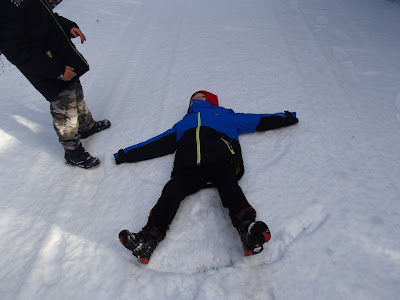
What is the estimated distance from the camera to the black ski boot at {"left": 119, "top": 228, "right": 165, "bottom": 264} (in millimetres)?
1821

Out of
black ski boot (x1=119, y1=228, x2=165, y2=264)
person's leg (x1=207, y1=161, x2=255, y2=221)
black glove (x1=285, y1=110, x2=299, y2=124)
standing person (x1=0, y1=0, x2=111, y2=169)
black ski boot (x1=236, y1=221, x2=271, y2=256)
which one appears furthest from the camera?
black glove (x1=285, y1=110, x2=299, y2=124)

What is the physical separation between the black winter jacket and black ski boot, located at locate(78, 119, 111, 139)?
70 cm

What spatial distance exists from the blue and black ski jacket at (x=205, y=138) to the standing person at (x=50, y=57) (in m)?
0.48

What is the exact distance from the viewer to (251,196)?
2.25m

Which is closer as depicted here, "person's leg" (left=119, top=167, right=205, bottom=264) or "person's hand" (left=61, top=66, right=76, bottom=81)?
"person's leg" (left=119, top=167, right=205, bottom=264)

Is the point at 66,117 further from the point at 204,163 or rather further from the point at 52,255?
→ the point at 204,163

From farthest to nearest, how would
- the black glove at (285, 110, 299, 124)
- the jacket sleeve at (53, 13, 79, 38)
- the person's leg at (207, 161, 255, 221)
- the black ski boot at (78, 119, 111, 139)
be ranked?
the black ski boot at (78, 119, 111, 139), the black glove at (285, 110, 299, 124), the jacket sleeve at (53, 13, 79, 38), the person's leg at (207, 161, 255, 221)

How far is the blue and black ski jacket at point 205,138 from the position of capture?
2264 millimetres

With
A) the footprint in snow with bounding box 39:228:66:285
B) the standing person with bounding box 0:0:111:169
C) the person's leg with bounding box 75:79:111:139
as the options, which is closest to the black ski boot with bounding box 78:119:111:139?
the person's leg with bounding box 75:79:111:139

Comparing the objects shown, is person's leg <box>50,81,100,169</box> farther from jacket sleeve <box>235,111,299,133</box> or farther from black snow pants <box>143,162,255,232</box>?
jacket sleeve <box>235,111,299,133</box>

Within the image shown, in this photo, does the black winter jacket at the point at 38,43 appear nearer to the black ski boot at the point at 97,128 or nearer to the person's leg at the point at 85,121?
the person's leg at the point at 85,121

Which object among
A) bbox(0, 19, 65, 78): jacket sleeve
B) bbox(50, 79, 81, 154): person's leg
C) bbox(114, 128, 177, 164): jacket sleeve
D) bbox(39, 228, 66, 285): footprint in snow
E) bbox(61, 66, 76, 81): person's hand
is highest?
bbox(0, 19, 65, 78): jacket sleeve

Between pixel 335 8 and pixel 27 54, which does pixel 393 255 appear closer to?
pixel 27 54

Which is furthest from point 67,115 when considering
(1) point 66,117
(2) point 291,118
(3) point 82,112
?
(2) point 291,118
